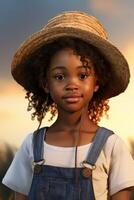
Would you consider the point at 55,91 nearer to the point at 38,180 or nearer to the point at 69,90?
the point at 69,90

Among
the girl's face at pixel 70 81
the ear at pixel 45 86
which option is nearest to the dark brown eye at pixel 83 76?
the girl's face at pixel 70 81

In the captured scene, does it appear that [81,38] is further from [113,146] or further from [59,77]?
[113,146]

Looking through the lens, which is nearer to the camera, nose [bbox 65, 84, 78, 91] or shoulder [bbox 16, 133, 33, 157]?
nose [bbox 65, 84, 78, 91]

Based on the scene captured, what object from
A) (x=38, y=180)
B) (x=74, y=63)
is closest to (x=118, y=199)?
(x=38, y=180)

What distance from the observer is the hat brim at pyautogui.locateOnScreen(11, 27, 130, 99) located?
1.26m

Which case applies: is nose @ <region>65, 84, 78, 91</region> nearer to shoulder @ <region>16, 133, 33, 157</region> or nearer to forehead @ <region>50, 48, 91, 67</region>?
forehead @ <region>50, 48, 91, 67</region>

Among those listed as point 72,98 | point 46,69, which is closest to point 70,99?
point 72,98

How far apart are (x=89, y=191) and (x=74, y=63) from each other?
0.86 ft

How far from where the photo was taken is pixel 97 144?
1.28 meters

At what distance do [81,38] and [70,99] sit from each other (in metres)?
0.13

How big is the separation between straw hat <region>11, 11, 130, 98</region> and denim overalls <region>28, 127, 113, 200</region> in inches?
5.1

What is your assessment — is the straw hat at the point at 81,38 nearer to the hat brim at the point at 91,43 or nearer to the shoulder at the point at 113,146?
the hat brim at the point at 91,43

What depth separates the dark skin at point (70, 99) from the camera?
4.12 ft

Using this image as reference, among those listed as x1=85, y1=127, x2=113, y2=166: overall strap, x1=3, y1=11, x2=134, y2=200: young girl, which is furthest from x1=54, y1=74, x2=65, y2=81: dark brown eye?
x1=85, y1=127, x2=113, y2=166: overall strap
